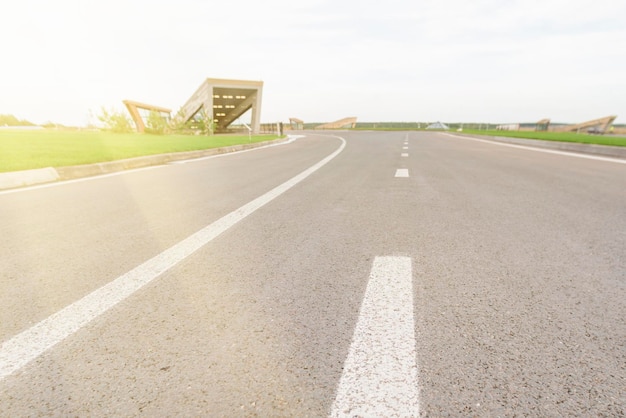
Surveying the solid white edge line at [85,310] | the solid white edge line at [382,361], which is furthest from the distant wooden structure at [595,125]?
the solid white edge line at [85,310]

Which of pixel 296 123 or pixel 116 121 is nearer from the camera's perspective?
pixel 116 121

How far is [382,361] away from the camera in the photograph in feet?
4.93

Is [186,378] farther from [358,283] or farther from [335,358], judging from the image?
[358,283]

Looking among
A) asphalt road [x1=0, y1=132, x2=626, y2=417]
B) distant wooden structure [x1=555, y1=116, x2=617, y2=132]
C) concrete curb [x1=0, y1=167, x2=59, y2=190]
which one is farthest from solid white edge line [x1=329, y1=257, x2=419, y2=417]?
distant wooden structure [x1=555, y1=116, x2=617, y2=132]

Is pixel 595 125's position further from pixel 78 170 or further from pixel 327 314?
pixel 327 314

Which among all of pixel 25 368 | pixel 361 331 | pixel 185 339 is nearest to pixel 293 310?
pixel 361 331

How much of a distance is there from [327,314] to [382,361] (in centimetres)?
45

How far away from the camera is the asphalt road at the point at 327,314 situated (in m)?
1.33

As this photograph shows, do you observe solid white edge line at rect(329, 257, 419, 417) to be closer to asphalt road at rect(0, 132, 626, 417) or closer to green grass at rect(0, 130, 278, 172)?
asphalt road at rect(0, 132, 626, 417)

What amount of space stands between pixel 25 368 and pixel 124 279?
0.89 metres

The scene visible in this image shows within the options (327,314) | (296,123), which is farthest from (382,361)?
(296,123)

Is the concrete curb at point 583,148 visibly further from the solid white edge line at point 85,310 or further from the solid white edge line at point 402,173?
the solid white edge line at point 85,310

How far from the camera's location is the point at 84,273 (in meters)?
2.48

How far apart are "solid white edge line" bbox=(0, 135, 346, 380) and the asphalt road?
0.03 meters
